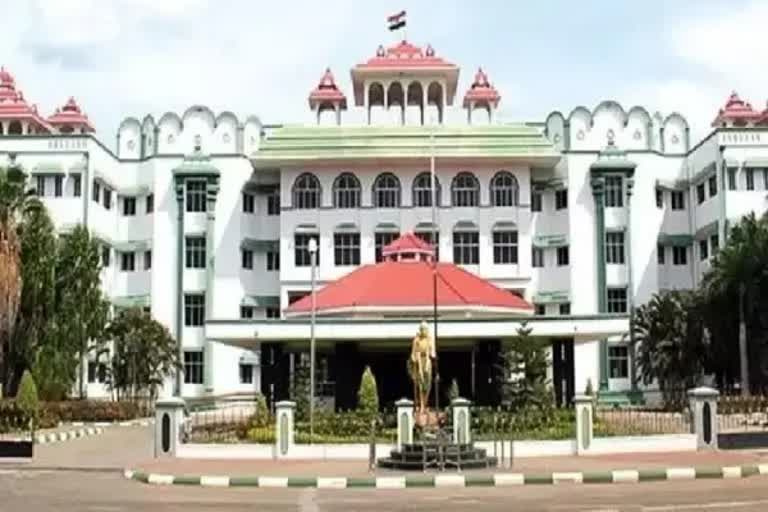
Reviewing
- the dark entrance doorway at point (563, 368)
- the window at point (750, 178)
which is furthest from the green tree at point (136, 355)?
the window at point (750, 178)

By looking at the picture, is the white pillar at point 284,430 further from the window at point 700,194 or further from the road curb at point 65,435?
the window at point 700,194

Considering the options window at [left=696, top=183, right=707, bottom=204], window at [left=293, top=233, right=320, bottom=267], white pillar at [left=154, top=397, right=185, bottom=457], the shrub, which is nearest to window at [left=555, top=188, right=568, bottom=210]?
window at [left=696, top=183, right=707, bottom=204]

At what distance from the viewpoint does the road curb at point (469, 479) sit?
62.1ft

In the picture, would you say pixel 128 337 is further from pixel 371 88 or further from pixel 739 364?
pixel 739 364

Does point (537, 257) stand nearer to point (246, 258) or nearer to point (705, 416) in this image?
point (246, 258)

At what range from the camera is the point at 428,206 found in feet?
180

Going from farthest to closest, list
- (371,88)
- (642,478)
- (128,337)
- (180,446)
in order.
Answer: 1. (371,88)
2. (128,337)
3. (180,446)
4. (642,478)

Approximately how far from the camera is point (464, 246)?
55.0m

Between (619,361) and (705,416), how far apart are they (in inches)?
1143

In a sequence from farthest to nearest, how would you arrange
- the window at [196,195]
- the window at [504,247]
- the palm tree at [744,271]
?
the window at [196,195] → the window at [504,247] → the palm tree at [744,271]

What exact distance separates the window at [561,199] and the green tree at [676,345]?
1053cm

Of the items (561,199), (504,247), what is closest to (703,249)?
(561,199)

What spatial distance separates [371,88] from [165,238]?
13.5m

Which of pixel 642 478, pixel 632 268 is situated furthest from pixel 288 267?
pixel 642 478
